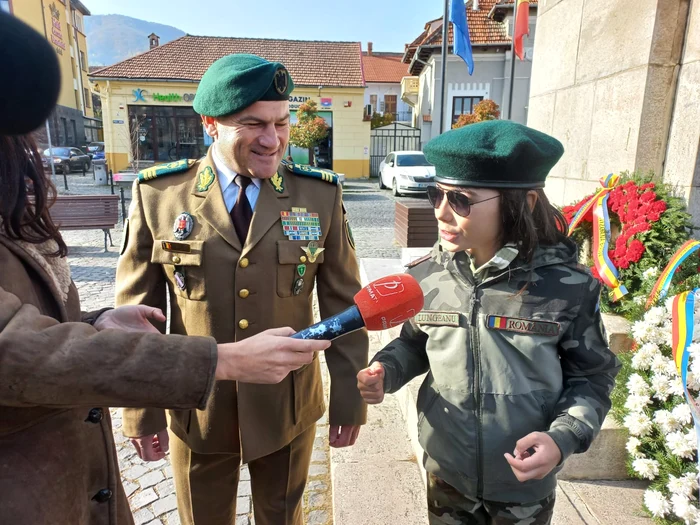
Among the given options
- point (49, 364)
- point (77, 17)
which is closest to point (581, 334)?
point (49, 364)

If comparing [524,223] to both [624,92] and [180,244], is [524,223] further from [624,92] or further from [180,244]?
[624,92]

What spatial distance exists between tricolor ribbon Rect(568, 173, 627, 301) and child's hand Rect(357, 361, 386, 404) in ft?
6.12

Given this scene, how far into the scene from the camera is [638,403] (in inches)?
89.4

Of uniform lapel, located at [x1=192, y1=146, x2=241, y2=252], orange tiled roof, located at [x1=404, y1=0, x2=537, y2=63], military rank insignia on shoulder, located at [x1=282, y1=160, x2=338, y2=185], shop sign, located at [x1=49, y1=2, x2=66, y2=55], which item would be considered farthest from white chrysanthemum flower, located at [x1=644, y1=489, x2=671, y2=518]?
shop sign, located at [x1=49, y1=2, x2=66, y2=55]

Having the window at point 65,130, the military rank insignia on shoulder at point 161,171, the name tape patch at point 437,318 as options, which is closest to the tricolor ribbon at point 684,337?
the name tape patch at point 437,318

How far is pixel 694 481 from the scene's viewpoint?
2.03 metres

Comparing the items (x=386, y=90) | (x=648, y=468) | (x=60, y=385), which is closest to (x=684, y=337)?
(x=648, y=468)

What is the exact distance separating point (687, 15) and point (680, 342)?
2171 mm

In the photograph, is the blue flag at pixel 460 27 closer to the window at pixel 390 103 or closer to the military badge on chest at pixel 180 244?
the military badge on chest at pixel 180 244

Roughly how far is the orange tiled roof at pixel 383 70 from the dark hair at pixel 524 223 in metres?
42.4

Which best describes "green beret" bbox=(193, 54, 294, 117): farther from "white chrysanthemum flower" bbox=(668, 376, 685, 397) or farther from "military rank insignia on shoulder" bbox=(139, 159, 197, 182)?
"white chrysanthemum flower" bbox=(668, 376, 685, 397)

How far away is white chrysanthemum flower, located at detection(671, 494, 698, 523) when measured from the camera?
1.96 meters

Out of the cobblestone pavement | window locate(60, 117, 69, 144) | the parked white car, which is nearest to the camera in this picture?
the cobblestone pavement

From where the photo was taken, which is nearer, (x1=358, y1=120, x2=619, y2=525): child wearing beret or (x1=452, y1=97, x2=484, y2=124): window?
(x1=358, y1=120, x2=619, y2=525): child wearing beret
